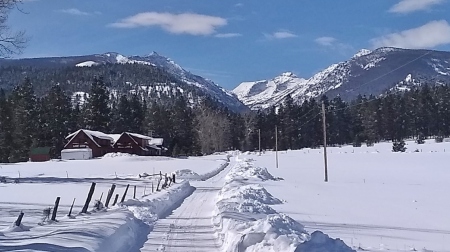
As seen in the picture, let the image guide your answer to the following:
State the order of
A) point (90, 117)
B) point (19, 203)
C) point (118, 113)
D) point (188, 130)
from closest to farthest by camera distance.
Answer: point (19, 203) → point (90, 117) → point (118, 113) → point (188, 130)

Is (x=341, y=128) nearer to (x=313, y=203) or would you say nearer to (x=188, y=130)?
(x=188, y=130)

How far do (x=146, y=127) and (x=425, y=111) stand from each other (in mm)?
67861

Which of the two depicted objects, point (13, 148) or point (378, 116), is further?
point (378, 116)

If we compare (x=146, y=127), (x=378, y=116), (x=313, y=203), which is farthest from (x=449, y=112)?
(x=313, y=203)

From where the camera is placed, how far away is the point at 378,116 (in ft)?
442

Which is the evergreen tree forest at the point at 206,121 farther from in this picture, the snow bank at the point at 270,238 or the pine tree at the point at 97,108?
the snow bank at the point at 270,238

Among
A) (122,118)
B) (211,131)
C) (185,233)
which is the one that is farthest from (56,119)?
(185,233)

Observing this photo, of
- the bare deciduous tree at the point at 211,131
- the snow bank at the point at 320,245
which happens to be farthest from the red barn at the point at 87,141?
the snow bank at the point at 320,245

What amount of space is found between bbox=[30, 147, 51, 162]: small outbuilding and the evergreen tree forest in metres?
4.82

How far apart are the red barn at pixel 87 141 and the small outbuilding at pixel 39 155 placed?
5.01 metres

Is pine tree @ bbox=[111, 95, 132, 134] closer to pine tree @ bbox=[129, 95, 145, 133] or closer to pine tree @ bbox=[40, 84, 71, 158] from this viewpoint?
pine tree @ bbox=[129, 95, 145, 133]

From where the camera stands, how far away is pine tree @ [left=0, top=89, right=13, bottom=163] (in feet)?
290

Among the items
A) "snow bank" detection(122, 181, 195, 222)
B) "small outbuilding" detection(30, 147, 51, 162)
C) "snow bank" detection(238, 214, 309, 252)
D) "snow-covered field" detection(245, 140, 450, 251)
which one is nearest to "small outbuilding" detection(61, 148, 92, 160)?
"small outbuilding" detection(30, 147, 51, 162)

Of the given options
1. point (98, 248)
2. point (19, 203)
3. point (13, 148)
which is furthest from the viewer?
point (13, 148)
